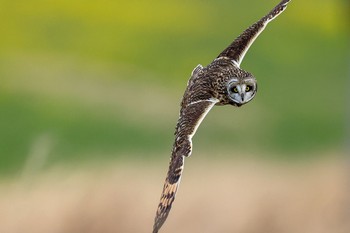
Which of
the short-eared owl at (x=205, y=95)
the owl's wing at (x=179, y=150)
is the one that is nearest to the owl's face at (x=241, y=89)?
the short-eared owl at (x=205, y=95)

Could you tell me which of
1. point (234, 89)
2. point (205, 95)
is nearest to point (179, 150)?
point (205, 95)

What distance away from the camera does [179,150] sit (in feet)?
8.57

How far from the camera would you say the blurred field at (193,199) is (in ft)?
7.84

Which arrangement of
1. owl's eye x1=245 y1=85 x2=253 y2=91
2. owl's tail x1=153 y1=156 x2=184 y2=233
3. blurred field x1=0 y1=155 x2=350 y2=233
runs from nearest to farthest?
blurred field x1=0 y1=155 x2=350 y2=233, owl's tail x1=153 y1=156 x2=184 y2=233, owl's eye x1=245 y1=85 x2=253 y2=91

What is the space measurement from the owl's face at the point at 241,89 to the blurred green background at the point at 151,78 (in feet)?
0.18

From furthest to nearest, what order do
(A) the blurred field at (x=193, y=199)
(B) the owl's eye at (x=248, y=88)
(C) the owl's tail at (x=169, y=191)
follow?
(B) the owl's eye at (x=248, y=88) < (C) the owl's tail at (x=169, y=191) < (A) the blurred field at (x=193, y=199)

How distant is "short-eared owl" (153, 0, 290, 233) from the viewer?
8.57 feet

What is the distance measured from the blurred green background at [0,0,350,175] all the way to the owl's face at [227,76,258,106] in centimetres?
6

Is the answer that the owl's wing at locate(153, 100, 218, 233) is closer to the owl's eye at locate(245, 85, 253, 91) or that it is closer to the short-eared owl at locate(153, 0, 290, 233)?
the short-eared owl at locate(153, 0, 290, 233)

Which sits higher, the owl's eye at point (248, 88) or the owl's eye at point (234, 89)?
the owl's eye at point (248, 88)

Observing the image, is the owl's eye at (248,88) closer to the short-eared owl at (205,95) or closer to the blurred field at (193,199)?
the short-eared owl at (205,95)

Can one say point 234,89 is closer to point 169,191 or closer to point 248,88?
point 248,88

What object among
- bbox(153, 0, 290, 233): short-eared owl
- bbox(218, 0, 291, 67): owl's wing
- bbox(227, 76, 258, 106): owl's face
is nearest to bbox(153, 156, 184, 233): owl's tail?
bbox(153, 0, 290, 233): short-eared owl

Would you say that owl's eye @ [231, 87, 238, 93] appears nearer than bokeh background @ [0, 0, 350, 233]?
No
